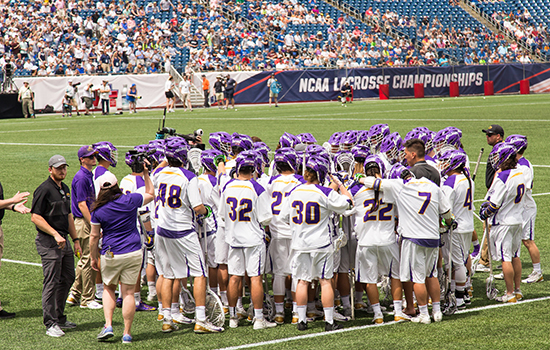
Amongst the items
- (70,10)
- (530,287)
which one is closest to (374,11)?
(70,10)

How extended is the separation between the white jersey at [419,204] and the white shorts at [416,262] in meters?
0.09

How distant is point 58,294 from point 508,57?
55.7 meters

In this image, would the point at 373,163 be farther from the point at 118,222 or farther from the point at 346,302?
the point at 118,222

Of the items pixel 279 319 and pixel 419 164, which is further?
pixel 419 164

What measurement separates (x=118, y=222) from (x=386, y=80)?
46112 millimetres

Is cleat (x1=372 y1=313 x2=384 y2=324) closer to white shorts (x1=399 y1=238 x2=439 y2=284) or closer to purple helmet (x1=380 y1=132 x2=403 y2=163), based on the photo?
white shorts (x1=399 y1=238 x2=439 y2=284)

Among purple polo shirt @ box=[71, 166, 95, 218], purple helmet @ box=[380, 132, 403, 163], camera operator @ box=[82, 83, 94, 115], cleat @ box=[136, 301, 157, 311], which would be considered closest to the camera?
purple polo shirt @ box=[71, 166, 95, 218]

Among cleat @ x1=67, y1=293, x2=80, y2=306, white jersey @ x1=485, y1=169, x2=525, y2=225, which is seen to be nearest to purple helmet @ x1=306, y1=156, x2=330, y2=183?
white jersey @ x1=485, y1=169, x2=525, y2=225

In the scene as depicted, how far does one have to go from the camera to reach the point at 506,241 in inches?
326

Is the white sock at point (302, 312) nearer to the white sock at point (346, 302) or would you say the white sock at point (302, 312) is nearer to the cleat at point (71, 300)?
the white sock at point (346, 302)

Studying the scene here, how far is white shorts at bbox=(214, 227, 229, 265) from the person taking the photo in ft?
27.0

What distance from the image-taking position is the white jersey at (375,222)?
7574 millimetres

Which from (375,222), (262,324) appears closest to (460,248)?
(375,222)

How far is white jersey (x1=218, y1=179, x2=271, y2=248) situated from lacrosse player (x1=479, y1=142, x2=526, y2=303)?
9.15 ft
